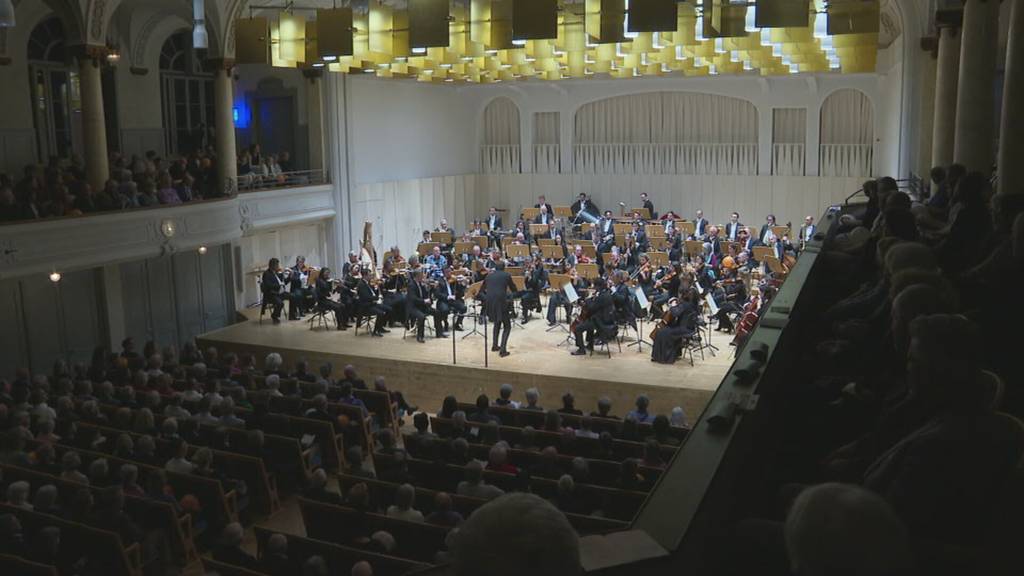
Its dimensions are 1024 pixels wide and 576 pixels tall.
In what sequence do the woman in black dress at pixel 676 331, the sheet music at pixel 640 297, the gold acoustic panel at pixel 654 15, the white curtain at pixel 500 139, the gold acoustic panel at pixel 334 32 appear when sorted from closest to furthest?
the gold acoustic panel at pixel 654 15, the gold acoustic panel at pixel 334 32, the woman in black dress at pixel 676 331, the sheet music at pixel 640 297, the white curtain at pixel 500 139

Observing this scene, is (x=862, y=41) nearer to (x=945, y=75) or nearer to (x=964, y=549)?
(x=945, y=75)

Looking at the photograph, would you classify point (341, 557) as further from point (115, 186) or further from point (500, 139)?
point (500, 139)

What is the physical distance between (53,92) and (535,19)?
1255cm

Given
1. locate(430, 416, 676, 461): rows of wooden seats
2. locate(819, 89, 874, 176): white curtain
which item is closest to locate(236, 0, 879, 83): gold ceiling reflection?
locate(430, 416, 676, 461): rows of wooden seats

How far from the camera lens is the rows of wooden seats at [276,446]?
10.7 metres

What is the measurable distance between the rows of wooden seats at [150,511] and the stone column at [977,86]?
972 cm

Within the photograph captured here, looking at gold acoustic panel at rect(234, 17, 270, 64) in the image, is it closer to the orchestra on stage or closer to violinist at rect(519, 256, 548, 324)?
the orchestra on stage

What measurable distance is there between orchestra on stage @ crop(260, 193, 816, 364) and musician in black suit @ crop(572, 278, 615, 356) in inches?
0.7

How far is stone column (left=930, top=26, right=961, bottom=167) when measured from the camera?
1322 cm

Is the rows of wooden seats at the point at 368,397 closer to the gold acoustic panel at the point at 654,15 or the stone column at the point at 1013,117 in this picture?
the gold acoustic panel at the point at 654,15

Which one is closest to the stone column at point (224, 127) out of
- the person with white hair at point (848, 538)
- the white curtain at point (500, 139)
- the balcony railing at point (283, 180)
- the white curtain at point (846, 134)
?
the balcony railing at point (283, 180)

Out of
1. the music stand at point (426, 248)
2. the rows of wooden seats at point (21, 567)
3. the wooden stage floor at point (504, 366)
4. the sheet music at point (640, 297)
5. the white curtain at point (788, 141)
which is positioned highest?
the white curtain at point (788, 141)

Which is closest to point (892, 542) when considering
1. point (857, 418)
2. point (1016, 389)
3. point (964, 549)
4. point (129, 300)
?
point (964, 549)

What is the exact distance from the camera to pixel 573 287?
16672 mm
